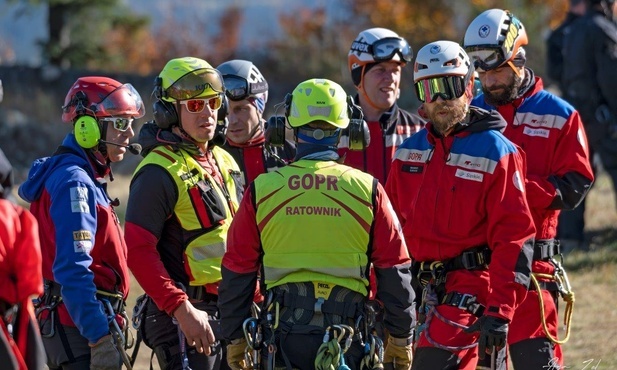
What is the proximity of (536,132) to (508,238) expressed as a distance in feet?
3.64

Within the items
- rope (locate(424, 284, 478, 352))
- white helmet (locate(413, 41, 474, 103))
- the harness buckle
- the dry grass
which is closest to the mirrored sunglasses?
white helmet (locate(413, 41, 474, 103))

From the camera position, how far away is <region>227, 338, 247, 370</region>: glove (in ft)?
20.1

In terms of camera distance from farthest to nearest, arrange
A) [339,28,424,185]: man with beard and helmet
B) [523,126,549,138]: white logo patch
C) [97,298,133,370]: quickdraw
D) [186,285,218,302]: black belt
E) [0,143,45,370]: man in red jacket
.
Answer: [339,28,424,185]: man with beard and helmet, [523,126,549,138]: white logo patch, [186,285,218,302]: black belt, [97,298,133,370]: quickdraw, [0,143,45,370]: man in red jacket

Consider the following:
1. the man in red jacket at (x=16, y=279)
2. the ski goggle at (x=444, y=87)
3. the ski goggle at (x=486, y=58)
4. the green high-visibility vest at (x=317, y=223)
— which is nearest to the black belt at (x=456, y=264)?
the ski goggle at (x=444, y=87)

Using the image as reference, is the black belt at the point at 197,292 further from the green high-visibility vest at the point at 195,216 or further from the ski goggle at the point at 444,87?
the ski goggle at the point at 444,87

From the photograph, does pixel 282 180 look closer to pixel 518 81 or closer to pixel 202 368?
pixel 202 368

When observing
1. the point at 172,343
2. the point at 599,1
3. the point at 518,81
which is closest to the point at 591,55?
the point at 599,1

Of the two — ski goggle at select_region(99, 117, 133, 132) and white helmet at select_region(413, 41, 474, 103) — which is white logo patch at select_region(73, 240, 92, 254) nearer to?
ski goggle at select_region(99, 117, 133, 132)

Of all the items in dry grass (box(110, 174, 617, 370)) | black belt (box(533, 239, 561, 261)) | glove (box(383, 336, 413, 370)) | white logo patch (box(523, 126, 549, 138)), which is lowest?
dry grass (box(110, 174, 617, 370))

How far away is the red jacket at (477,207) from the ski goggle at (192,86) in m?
1.37

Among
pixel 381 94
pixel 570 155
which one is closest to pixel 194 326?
pixel 570 155

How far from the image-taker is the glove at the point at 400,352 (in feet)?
20.3

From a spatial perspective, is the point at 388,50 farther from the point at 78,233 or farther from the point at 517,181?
the point at 78,233

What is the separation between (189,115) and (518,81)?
224cm
